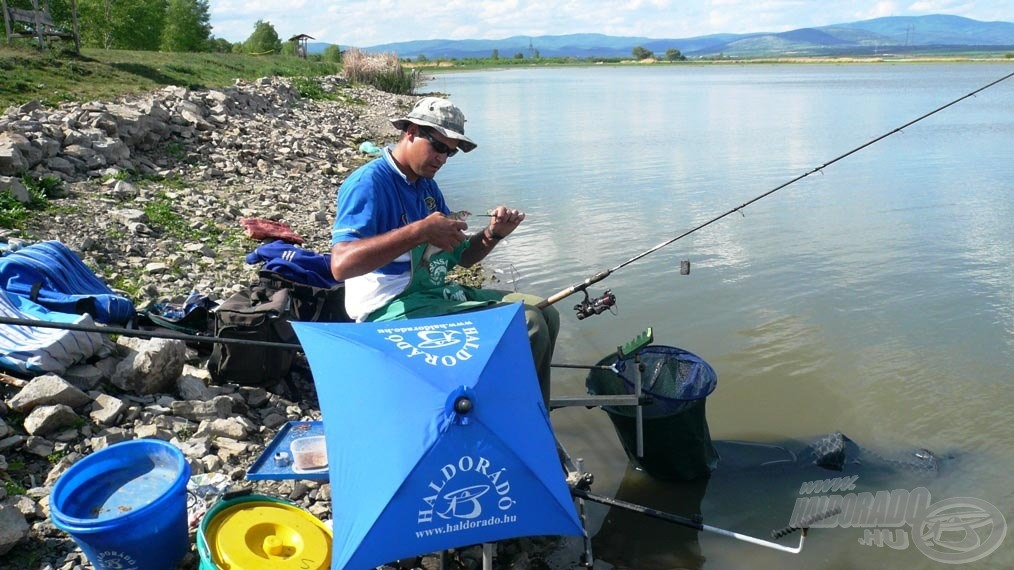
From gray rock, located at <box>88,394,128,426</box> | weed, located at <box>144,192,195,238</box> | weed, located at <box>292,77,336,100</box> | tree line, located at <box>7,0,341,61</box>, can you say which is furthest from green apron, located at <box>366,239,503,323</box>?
tree line, located at <box>7,0,341,61</box>

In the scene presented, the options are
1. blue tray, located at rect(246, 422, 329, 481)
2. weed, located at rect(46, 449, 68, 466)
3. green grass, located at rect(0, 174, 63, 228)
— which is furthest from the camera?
green grass, located at rect(0, 174, 63, 228)

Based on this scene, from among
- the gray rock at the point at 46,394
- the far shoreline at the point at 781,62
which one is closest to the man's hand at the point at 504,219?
the gray rock at the point at 46,394

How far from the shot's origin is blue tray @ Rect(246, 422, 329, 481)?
118 inches

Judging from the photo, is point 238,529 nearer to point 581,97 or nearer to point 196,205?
point 196,205

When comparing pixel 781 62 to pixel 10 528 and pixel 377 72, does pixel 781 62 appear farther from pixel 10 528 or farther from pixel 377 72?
pixel 10 528

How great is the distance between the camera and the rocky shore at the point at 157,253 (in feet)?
11.3

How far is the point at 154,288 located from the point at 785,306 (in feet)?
17.3

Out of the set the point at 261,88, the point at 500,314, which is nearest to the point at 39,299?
the point at 500,314

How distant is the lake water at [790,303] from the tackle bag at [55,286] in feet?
8.84

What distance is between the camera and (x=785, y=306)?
23.2 ft

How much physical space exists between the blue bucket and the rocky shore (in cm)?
27

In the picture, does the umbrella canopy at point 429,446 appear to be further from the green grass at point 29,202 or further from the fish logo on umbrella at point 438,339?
the green grass at point 29,202

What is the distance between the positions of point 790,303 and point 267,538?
222 inches

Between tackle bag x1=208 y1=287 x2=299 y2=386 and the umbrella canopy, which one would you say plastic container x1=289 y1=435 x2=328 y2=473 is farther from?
tackle bag x1=208 y1=287 x2=299 y2=386
